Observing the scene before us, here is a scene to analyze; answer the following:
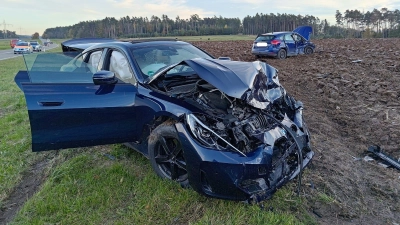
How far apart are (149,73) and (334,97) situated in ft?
16.3

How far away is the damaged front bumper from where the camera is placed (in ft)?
9.15

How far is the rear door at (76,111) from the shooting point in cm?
334

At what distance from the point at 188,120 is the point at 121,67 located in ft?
5.43

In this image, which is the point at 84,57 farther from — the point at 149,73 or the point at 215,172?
the point at 215,172

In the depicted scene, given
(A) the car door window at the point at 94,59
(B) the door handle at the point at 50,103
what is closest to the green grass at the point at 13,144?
(B) the door handle at the point at 50,103

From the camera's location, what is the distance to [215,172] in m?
2.82

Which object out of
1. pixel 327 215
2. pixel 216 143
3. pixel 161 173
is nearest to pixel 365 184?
pixel 327 215

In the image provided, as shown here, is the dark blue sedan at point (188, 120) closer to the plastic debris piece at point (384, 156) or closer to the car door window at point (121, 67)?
the car door window at point (121, 67)

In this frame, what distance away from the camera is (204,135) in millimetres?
3004

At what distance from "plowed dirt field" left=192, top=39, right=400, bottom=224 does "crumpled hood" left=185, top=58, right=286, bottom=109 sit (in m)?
1.10

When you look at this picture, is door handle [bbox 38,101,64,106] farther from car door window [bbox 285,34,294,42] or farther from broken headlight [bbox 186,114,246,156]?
car door window [bbox 285,34,294,42]

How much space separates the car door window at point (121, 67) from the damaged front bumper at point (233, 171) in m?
1.29

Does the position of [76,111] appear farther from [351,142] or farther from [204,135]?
[351,142]

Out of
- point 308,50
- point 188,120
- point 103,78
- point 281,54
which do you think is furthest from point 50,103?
point 308,50
